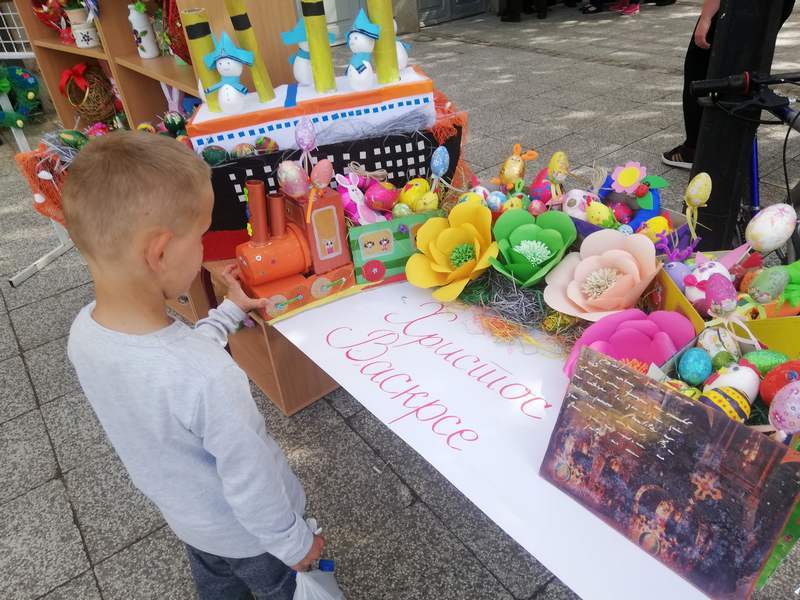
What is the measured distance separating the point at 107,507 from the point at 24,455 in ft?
A: 1.48

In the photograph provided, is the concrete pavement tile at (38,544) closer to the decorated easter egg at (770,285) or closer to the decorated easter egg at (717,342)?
the decorated easter egg at (717,342)

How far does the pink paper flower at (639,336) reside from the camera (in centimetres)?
105

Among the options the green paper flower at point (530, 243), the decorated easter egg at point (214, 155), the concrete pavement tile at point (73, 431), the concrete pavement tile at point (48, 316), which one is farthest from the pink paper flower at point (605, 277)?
the concrete pavement tile at point (48, 316)

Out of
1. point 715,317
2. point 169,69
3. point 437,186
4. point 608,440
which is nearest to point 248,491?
point 608,440

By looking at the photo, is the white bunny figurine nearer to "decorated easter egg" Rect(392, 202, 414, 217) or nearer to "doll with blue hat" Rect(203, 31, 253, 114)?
"decorated easter egg" Rect(392, 202, 414, 217)

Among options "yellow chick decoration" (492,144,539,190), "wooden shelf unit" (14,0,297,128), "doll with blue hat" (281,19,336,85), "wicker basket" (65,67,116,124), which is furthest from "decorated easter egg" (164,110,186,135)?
"yellow chick decoration" (492,144,539,190)

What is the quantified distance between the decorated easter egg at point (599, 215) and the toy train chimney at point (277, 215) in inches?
31.8

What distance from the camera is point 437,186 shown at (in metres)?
1.68

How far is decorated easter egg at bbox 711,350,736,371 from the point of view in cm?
100

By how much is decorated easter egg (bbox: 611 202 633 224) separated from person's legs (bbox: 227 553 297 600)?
1.15 m

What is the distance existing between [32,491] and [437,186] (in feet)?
5.25

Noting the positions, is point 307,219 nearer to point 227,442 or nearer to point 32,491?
point 227,442

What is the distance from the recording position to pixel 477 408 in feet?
3.77

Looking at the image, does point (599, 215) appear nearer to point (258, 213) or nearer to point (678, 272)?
point (678, 272)
